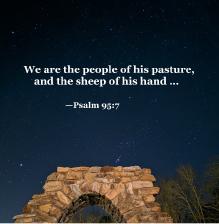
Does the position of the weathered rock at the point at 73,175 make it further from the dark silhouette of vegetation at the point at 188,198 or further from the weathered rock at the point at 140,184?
the dark silhouette of vegetation at the point at 188,198

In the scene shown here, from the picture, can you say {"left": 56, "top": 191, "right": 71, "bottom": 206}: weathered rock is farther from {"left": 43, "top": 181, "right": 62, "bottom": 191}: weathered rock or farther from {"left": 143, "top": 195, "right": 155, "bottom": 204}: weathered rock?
{"left": 143, "top": 195, "right": 155, "bottom": 204}: weathered rock

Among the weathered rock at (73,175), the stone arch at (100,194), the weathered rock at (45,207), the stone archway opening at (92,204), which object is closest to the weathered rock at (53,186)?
the stone arch at (100,194)

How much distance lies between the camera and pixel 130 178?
750 cm

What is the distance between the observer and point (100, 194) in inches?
293

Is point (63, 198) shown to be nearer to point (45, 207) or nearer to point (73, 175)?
point (45, 207)

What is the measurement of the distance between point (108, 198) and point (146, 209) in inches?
31.1

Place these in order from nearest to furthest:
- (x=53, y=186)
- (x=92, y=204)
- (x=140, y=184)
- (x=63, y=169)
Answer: (x=140, y=184) → (x=53, y=186) → (x=63, y=169) → (x=92, y=204)


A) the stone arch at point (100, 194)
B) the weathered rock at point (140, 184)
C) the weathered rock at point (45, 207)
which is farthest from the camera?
the weathered rock at point (140, 184)

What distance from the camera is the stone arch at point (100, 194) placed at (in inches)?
281

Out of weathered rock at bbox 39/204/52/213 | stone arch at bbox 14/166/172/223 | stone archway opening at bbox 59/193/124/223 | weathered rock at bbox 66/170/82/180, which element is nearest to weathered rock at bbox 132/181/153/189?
stone arch at bbox 14/166/172/223

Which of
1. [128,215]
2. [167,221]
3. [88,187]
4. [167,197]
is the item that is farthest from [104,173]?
[167,197]

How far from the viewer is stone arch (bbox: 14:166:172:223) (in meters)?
7.14

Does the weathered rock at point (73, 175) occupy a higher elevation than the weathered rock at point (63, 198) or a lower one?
higher

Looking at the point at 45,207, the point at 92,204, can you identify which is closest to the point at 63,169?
the point at 45,207
